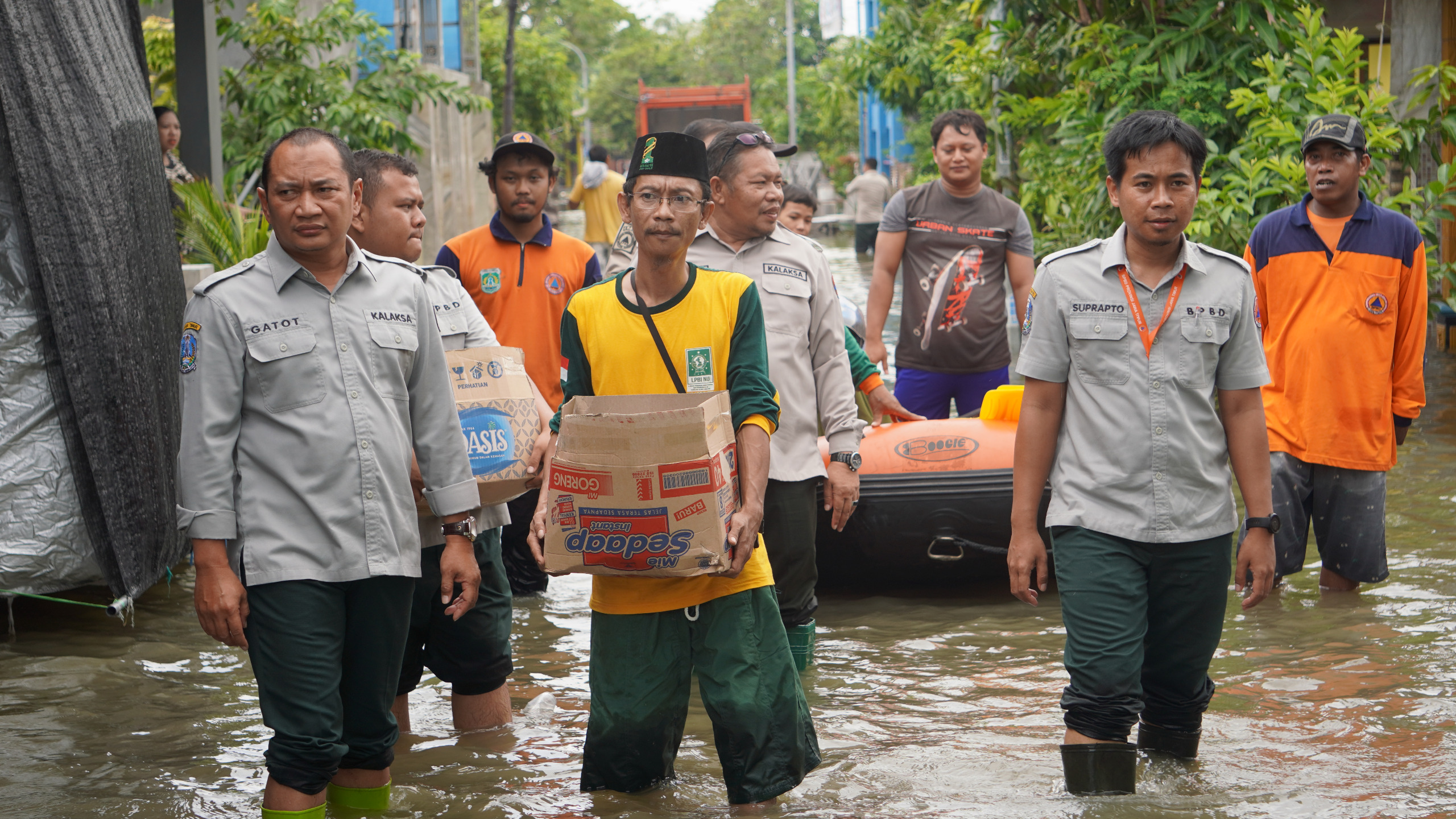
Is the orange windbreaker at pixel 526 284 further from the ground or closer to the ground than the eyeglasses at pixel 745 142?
closer to the ground

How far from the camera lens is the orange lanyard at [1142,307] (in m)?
3.75

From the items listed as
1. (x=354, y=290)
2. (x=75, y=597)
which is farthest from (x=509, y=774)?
(x=75, y=597)

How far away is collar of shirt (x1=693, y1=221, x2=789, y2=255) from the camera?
486cm

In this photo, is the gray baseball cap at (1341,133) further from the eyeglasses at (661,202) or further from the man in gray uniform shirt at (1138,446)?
the eyeglasses at (661,202)

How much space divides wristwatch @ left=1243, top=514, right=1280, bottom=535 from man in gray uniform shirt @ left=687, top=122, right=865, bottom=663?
1.29 meters

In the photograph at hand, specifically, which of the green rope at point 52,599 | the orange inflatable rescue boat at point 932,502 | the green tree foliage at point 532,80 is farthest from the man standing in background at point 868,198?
the green rope at point 52,599

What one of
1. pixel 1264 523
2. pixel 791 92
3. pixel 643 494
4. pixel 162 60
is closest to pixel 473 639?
pixel 643 494

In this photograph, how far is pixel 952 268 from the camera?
6758 millimetres

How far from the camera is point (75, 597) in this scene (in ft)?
20.6

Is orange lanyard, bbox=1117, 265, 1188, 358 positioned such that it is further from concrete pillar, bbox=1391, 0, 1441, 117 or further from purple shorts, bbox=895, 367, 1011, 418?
concrete pillar, bbox=1391, 0, 1441, 117

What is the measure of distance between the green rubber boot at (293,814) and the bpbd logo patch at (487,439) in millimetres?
1128

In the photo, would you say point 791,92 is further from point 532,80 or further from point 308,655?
point 308,655

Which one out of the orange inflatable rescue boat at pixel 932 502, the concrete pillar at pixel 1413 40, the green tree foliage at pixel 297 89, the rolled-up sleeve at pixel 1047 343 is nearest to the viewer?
the rolled-up sleeve at pixel 1047 343

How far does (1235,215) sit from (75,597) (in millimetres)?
6679
